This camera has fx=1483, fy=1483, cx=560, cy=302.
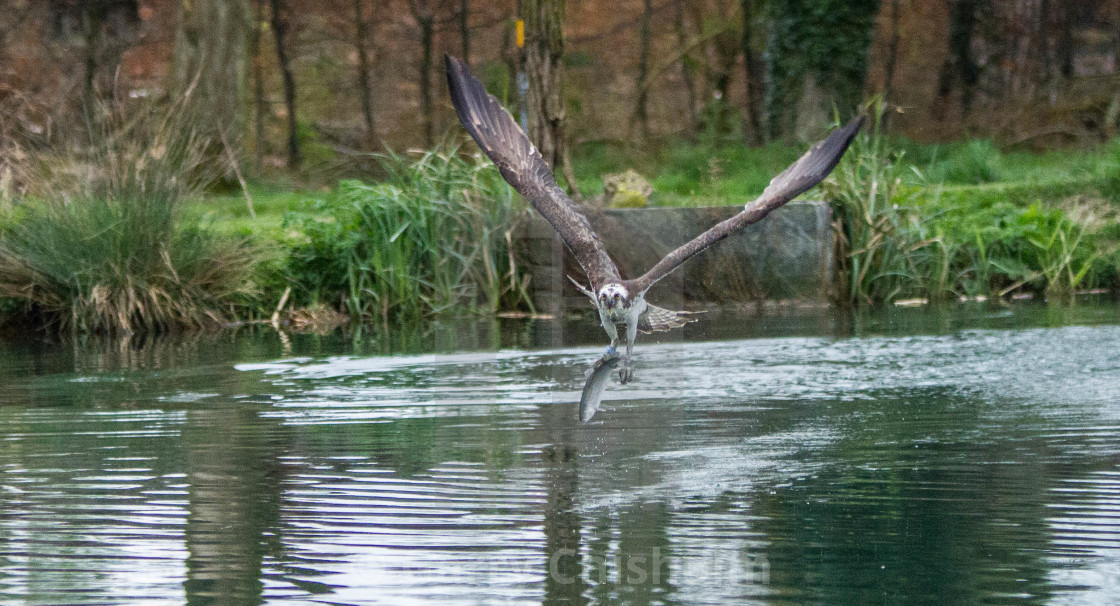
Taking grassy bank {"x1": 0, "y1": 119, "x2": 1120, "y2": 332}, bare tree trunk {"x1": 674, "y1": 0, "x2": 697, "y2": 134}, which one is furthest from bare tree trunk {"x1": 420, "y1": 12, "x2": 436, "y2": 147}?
grassy bank {"x1": 0, "y1": 119, "x2": 1120, "y2": 332}

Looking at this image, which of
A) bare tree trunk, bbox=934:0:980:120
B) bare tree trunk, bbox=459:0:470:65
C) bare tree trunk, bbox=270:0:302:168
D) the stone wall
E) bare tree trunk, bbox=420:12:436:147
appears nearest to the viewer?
the stone wall

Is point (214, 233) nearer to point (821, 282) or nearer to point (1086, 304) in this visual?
point (821, 282)

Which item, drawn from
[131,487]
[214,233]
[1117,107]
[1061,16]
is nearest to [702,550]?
[131,487]

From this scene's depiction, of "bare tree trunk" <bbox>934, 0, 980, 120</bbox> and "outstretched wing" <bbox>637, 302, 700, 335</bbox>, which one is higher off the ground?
"bare tree trunk" <bbox>934, 0, 980, 120</bbox>

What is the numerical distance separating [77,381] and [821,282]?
6211mm

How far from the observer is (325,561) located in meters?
4.31

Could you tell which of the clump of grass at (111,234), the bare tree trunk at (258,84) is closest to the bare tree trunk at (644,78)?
the bare tree trunk at (258,84)

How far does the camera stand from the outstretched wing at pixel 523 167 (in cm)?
687

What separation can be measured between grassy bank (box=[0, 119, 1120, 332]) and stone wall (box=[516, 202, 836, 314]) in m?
0.19

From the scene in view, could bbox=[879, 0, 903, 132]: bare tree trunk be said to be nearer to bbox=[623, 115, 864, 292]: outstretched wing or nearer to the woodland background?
the woodland background

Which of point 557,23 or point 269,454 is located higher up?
point 557,23

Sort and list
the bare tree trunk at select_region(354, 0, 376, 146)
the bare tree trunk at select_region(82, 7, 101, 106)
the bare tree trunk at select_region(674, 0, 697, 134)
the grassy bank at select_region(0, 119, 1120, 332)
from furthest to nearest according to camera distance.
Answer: the bare tree trunk at select_region(674, 0, 697, 134) < the bare tree trunk at select_region(354, 0, 376, 146) < the bare tree trunk at select_region(82, 7, 101, 106) < the grassy bank at select_region(0, 119, 1120, 332)

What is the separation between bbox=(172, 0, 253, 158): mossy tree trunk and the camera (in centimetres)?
1537

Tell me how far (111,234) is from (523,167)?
13.6 feet
